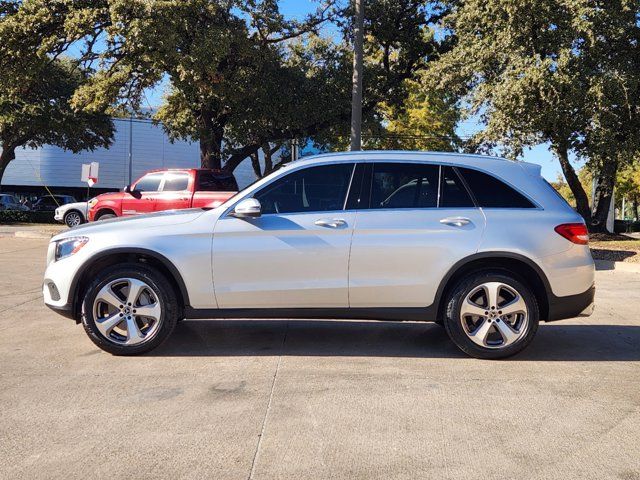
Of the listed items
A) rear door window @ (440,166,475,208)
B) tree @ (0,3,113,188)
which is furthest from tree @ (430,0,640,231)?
tree @ (0,3,113,188)

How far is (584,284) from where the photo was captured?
527 centimetres

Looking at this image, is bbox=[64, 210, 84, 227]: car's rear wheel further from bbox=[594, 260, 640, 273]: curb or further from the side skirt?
the side skirt

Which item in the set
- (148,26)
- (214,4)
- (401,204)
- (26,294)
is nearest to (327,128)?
(214,4)

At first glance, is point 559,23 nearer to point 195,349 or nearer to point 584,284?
point 584,284

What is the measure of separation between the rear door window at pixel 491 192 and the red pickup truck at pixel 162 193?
985cm

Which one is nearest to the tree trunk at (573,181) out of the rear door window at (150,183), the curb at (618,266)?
the curb at (618,266)

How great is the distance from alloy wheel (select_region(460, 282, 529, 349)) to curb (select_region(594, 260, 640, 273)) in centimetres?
919

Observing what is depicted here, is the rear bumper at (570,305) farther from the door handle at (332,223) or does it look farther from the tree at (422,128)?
the tree at (422,128)

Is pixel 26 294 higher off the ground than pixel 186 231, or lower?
lower

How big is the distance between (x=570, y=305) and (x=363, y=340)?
1.98m

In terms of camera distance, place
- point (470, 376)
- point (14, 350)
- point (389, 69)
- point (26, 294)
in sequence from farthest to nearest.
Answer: point (389, 69)
point (26, 294)
point (14, 350)
point (470, 376)

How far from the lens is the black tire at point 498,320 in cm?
517

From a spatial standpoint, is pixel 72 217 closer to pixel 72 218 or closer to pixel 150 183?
pixel 72 218

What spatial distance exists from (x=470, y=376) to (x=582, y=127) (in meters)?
14.8
